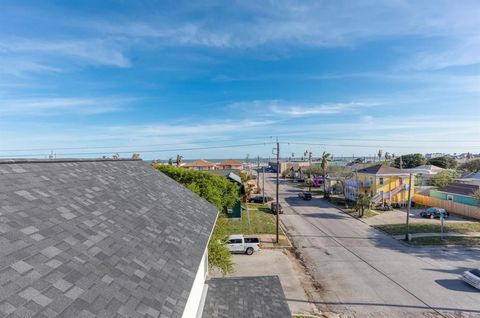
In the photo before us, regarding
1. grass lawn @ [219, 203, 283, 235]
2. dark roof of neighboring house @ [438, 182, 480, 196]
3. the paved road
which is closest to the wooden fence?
dark roof of neighboring house @ [438, 182, 480, 196]

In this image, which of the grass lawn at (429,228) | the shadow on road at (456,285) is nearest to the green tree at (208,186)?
the shadow on road at (456,285)

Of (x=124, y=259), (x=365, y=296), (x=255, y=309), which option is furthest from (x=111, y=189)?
(x=365, y=296)

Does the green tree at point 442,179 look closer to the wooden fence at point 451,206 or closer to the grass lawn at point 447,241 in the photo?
the wooden fence at point 451,206

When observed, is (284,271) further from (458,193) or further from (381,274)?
(458,193)

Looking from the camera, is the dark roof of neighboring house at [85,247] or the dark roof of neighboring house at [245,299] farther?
the dark roof of neighboring house at [245,299]

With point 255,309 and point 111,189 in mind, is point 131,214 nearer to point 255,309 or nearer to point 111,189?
point 111,189
